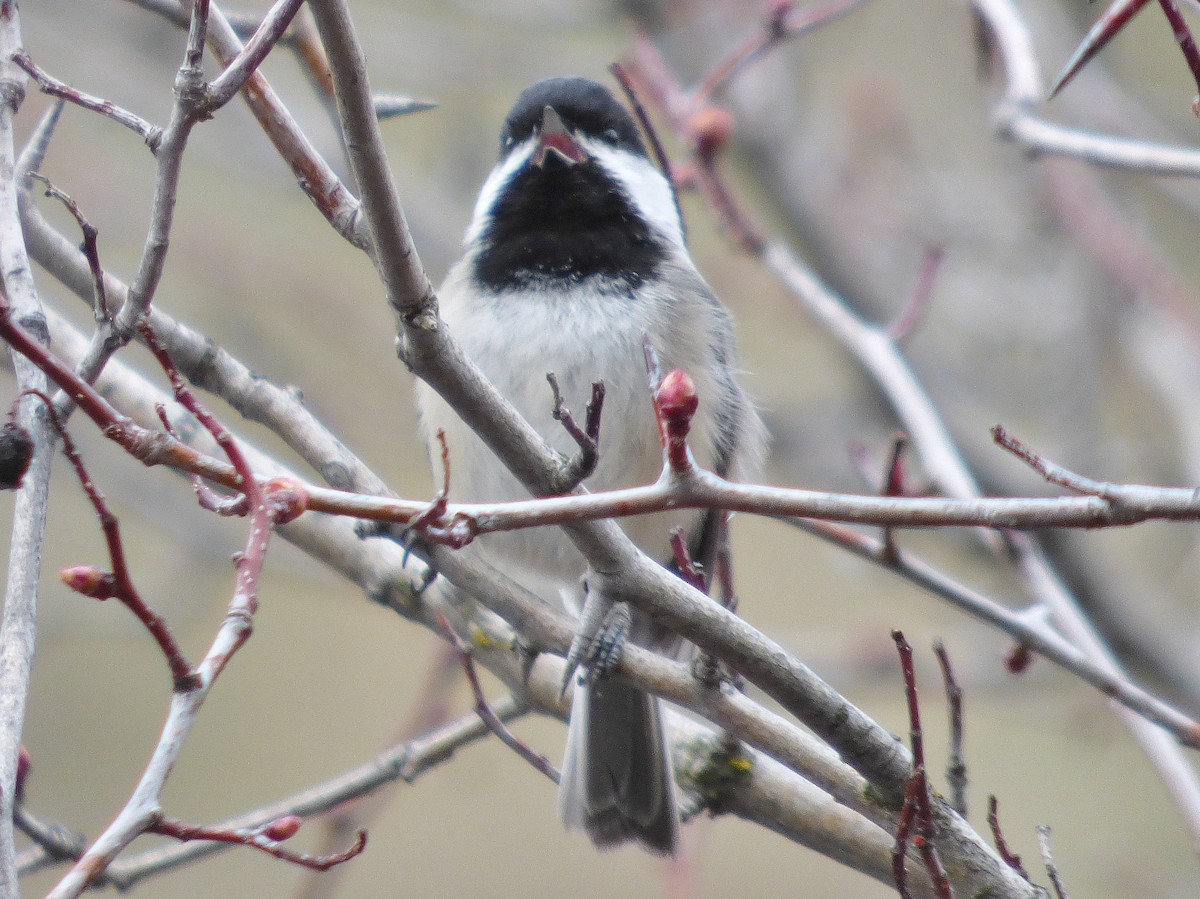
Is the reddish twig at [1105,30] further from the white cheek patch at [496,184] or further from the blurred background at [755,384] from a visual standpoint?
the blurred background at [755,384]

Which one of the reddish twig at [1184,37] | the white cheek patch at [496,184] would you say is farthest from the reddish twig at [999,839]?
the white cheek patch at [496,184]

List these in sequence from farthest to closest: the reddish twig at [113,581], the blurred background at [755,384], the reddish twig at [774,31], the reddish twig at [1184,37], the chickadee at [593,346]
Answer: the blurred background at [755,384] → the reddish twig at [774,31] → the chickadee at [593,346] → the reddish twig at [1184,37] → the reddish twig at [113,581]

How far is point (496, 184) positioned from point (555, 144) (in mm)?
224

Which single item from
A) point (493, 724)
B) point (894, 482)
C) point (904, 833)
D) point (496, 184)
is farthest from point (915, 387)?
point (904, 833)

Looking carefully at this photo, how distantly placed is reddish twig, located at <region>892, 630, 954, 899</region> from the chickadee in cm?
87

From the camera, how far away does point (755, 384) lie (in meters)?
4.46

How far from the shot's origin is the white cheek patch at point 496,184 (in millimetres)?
2807

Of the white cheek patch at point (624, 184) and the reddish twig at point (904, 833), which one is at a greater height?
the white cheek patch at point (624, 184)

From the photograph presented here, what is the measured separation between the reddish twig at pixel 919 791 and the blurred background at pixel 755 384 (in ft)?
3.36

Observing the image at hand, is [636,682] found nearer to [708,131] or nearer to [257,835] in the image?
[257,835]

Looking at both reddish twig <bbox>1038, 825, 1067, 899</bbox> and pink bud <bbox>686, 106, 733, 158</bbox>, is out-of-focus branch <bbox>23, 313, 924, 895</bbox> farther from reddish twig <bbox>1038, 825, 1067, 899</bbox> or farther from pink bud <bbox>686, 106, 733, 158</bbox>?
pink bud <bbox>686, 106, 733, 158</bbox>

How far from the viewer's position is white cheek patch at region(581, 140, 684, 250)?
2812 mm

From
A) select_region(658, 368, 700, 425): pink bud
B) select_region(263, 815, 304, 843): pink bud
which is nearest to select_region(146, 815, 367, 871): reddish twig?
select_region(263, 815, 304, 843): pink bud

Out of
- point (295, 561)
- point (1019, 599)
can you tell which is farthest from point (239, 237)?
point (1019, 599)
